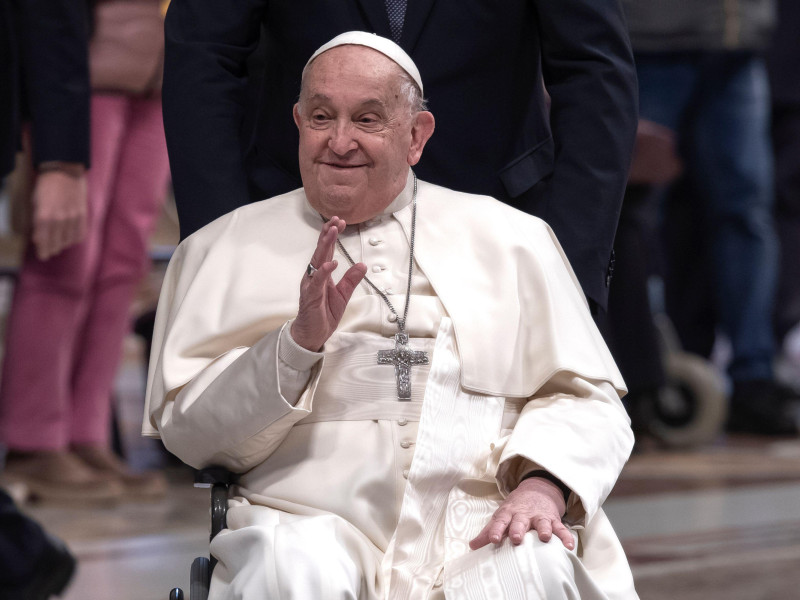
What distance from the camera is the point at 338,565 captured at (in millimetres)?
2090

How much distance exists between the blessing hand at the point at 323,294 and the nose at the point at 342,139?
22 cm

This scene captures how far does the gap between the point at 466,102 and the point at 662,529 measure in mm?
2368

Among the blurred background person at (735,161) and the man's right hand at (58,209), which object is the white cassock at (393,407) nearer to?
the man's right hand at (58,209)

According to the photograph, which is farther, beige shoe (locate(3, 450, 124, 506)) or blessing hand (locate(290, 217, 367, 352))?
beige shoe (locate(3, 450, 124, 506))

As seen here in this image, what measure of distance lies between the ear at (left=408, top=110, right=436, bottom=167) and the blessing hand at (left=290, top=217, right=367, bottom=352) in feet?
1.36

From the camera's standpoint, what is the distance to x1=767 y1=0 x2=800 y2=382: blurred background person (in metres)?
7.79

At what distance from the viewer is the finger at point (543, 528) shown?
2096mm

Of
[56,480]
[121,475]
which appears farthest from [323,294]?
[121,475]

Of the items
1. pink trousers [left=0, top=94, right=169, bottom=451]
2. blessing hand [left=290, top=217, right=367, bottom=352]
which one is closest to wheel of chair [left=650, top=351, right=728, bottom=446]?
pink trousers [left=0, top=94, right=169, bottom=451]

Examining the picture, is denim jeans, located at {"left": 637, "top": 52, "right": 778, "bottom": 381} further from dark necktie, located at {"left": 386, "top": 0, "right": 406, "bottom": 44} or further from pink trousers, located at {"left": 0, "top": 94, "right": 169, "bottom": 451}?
dark necktie, located at {"left": 386, "top": 0, "right": 406, "bottom": 44}

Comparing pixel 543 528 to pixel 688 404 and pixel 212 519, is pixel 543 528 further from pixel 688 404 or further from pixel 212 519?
pixel 688 404

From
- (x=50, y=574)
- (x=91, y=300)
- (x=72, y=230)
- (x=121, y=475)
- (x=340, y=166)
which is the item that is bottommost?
(x=121, y=475)

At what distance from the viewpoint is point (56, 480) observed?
4.96m

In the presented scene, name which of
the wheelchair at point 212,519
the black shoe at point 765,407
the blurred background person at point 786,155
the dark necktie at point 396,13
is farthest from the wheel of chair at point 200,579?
the blurred background person at point 786,155
